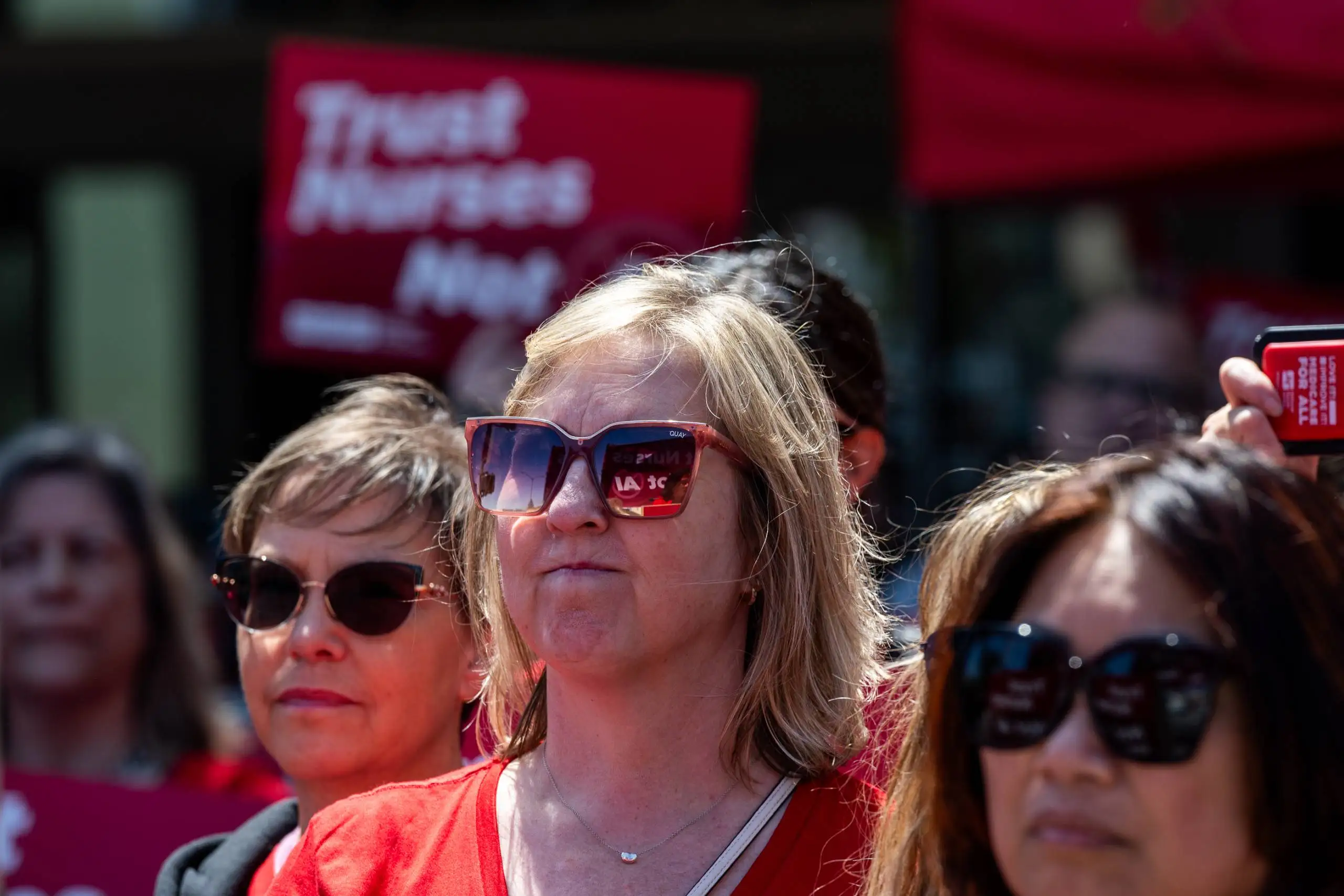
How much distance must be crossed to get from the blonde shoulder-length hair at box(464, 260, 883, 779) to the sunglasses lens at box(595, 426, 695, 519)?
0.33 feet

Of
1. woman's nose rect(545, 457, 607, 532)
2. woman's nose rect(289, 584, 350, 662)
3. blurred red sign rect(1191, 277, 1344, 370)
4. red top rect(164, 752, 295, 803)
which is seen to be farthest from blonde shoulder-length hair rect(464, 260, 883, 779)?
blurred red sign rect(1191, 277, 1344, 370)

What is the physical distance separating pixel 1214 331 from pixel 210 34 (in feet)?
16.3

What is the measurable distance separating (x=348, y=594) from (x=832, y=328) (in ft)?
2.59

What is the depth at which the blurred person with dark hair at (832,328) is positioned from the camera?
2.43m

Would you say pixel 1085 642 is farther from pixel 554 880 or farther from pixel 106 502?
pixel 106 502

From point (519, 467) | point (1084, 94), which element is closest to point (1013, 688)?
point (519, 467)

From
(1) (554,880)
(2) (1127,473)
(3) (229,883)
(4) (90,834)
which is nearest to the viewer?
(2) (1127,473)

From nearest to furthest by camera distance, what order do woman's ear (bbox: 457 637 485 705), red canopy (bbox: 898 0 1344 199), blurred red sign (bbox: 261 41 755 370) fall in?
woman's ear (bbox: 457 637 485 705), blurred red sign (bbox: 261 41 755 370), red canopy (bbox: 898 0 1344 199)

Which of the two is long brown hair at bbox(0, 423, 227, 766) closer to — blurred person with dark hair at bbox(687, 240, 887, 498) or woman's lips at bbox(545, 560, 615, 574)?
blurred person with dark hair at bbox(687, 240, 887, 498)

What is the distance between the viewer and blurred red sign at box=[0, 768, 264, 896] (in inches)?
118

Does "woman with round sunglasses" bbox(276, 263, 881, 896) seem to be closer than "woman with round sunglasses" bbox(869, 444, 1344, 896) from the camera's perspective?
No

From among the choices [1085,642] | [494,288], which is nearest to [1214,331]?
[494,288]

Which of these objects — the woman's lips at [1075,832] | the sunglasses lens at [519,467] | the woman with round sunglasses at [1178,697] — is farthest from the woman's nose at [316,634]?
the woman's lips at [1075,832]

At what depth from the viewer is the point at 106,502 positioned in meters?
3.94
